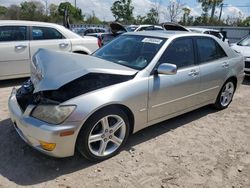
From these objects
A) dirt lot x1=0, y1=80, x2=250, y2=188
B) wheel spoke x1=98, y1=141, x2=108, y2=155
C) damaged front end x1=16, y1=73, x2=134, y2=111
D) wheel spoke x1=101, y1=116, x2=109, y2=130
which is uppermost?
damaged front end x1=16, y1=73, x2=134, y2=111

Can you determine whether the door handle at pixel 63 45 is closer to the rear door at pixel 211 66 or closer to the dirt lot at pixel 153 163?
the dirt lot at pixel 153 163

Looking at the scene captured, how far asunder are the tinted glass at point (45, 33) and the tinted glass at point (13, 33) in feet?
0.78

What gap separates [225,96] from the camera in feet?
17.8

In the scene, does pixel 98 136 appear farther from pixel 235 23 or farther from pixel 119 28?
pixel 235 23

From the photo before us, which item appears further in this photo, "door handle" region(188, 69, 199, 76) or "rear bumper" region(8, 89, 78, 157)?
"door handle" region(188, 69, 199, 76)

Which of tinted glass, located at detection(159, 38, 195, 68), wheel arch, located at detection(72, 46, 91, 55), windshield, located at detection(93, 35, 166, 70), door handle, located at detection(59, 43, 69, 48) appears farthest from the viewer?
wheel arch, located at detection(72, 46, 91, 55)

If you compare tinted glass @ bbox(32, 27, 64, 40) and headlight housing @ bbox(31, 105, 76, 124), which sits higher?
tinted glass @ bbox(32, 27, 64, 40)

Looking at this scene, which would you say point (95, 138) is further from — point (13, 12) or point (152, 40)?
point (13, 12)

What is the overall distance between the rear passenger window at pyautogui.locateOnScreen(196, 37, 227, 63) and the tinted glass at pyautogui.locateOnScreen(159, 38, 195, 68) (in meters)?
0.24

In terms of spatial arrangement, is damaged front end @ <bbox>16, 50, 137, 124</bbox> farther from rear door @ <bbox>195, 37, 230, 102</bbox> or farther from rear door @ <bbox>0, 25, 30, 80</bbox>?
rear door @ <bbox>0, 25, 30, 80</bbox>

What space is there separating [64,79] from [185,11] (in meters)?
43.3

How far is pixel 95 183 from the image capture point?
119 inches

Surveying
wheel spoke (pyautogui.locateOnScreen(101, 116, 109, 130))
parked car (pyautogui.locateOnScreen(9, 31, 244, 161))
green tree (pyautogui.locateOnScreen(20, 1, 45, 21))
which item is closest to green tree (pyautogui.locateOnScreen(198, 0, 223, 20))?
green tree (pyautogui.locateOnScreen(20, 1, 45, 21))

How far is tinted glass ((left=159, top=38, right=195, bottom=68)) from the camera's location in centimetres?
403
